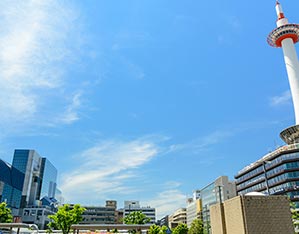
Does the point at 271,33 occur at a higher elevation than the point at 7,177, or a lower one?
higher

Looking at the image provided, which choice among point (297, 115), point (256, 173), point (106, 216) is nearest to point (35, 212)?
point (106, 216)

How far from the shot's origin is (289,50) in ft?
260

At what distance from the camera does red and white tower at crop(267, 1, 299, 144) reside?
7550 cm

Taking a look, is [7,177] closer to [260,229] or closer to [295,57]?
[295,57]

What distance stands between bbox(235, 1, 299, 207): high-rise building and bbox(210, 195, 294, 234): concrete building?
195 feet

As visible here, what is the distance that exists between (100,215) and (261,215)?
117 m

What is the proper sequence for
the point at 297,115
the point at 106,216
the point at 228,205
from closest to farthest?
1. the point at 228,205
2. the point at 297,115
3. the point at 106,216

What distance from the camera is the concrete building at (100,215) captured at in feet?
370

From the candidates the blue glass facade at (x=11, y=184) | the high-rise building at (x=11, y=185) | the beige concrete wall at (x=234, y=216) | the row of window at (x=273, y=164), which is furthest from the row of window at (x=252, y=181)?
the blue glass facade at (x=11, y=184)

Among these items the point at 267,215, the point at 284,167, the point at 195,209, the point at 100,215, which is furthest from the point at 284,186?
the point at 100,215

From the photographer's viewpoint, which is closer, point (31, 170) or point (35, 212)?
point (35, 212)

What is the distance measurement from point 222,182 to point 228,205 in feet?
309

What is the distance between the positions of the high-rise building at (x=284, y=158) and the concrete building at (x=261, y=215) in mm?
59504

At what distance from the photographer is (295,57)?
78250mm
